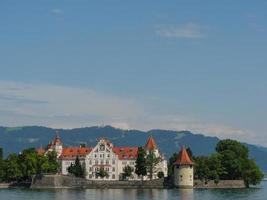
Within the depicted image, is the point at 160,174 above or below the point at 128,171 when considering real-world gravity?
below

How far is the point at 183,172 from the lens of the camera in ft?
Result: 387

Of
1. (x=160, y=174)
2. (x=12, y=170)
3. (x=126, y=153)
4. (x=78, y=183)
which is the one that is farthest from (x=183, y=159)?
(x=126, y=153)

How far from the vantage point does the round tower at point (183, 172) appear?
11756cm

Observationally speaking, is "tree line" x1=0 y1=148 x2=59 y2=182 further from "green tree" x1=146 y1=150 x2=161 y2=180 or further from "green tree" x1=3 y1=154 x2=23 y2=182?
"green tree" x1=146 y1=150 x2=161 y2=180

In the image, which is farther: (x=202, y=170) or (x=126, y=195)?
(x=202, y=170)

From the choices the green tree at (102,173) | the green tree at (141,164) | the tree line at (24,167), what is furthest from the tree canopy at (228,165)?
the tree line at (24,167)

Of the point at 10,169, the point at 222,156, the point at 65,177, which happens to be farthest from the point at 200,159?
the point at 10,169

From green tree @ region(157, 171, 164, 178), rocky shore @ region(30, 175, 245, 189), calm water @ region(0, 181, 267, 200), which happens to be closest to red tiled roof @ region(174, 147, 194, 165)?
rocky shore @ region(30, 175, 245, 189)

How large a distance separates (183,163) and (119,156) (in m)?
32.5

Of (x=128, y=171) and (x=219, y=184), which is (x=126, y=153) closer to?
(x=128, y=171)

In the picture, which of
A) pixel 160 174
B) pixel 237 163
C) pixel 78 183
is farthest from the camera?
pixel 160 174

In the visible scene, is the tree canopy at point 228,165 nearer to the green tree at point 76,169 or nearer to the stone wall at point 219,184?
the stone wall at point 219,184

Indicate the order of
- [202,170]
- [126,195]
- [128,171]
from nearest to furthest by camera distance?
[126,195] → [202,170] → [128,171]

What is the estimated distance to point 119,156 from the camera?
14888cm
